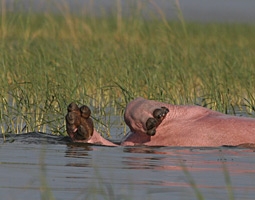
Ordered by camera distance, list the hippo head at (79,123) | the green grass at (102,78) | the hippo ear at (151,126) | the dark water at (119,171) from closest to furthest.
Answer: the dark water at (119,171), the hippo head at (79,123), the hippo ear at (151,126), the green grass at (102,78)

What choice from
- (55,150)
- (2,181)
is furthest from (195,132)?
(2,181)

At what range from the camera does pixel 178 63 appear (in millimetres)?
11438

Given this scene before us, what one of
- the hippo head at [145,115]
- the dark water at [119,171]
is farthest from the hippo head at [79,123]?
the hippo head at [145,115]

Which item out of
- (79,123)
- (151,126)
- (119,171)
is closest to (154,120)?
(151,126)

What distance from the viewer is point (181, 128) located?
25.4 feet

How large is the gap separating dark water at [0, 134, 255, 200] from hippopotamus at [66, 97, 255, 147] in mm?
173

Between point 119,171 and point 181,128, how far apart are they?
173 centimetres

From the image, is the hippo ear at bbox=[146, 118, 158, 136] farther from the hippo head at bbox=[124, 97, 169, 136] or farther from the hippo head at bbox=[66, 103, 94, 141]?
the hippo head at bbox=[66, 103, 94, 141]

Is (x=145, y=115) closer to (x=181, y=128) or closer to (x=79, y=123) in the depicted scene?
(x=181, y=128)

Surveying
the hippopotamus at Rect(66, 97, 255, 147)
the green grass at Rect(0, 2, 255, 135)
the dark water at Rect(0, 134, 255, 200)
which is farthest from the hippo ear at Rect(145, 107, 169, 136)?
the green grass at Rect(0, 2, 255, 135)

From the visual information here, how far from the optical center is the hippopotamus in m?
7.50

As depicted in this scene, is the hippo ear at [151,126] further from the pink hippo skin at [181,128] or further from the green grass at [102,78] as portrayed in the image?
the green grass at [102,78]

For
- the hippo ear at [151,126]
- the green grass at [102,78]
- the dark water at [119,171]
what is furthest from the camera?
the green grass at [102,78]

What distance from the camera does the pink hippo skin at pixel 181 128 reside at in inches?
297
